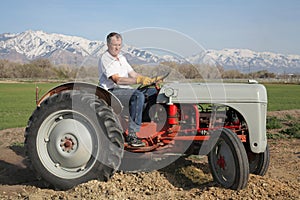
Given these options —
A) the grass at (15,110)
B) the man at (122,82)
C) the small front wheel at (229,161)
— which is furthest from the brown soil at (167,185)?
the grass at (15,110)

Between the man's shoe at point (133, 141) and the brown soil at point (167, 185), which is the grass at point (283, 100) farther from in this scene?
the man's shoe at point (133, 141)

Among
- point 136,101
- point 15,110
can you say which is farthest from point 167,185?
Result: point 15,110

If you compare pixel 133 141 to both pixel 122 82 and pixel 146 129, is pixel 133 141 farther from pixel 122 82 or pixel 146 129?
pixel 122 82

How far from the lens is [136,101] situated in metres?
5.46

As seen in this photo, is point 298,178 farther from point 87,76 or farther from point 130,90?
point 87,76

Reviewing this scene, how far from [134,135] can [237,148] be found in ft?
4.94

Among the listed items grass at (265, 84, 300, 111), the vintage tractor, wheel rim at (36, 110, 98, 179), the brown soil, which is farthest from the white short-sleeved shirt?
grass at (265, 84, 300, 111)

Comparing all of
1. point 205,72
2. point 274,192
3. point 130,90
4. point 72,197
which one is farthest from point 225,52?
point 72,197

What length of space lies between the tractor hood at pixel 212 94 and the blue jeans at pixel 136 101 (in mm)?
204

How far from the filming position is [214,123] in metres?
5.69

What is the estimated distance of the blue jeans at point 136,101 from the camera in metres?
5.47

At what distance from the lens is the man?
18.0 ft

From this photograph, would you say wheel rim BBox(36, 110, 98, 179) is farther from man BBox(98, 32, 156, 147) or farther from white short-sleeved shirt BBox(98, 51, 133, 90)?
white short-sleeved shirt BBox(98, 51, 133, 90)

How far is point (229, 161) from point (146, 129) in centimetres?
132
